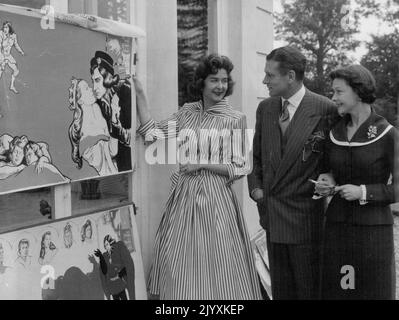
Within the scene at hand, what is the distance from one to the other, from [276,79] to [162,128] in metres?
0.74

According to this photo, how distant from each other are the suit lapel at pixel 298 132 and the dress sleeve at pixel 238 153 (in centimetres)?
27

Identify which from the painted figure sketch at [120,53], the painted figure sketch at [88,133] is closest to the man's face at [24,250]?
the painted figure sketch at [88,133]

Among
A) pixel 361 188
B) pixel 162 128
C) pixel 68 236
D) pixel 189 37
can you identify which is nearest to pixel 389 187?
pixel 361 188

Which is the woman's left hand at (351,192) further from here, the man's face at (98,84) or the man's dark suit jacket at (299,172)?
the man's face at (98,84)

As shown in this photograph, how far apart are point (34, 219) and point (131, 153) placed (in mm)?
788

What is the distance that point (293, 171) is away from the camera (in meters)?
2.75

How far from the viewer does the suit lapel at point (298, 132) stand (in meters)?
2.73

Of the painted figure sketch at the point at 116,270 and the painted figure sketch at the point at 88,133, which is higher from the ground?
the painted figure sketch at the point at 88,133

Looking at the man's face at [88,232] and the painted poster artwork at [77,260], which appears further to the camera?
the man's face at [88,232]

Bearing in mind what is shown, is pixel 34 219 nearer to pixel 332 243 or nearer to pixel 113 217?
pixel 113 217

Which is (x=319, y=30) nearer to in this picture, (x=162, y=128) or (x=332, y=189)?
(x=162, y=128)

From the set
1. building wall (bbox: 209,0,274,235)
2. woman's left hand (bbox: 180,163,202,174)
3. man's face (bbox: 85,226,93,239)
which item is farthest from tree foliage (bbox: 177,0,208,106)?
man's face (bbox: 85,226,93,239)

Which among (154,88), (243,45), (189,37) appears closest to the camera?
(154,88)

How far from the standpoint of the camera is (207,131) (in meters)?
2.94
